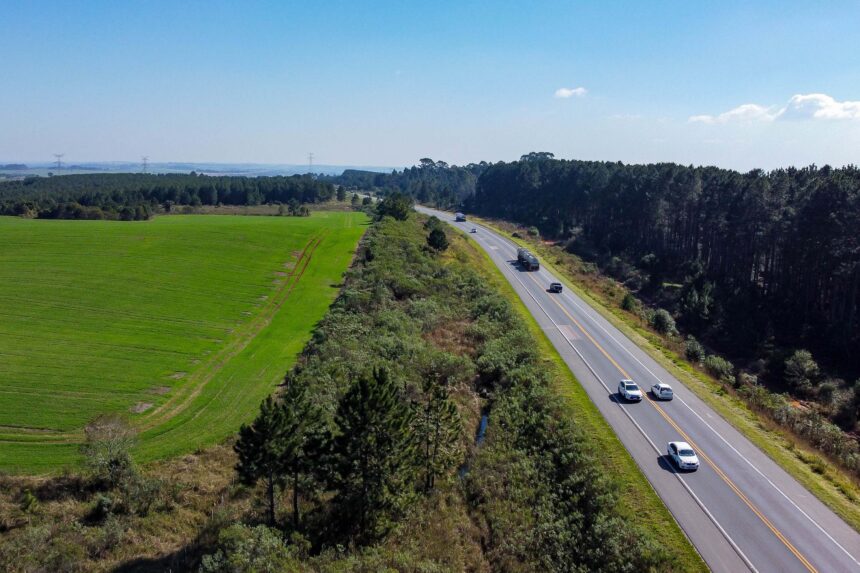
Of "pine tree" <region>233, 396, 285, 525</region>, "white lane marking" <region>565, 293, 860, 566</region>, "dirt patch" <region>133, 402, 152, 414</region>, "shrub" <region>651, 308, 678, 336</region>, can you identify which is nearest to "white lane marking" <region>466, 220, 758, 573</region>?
"white lane marking" <region>565, 293, 860, 566</region>

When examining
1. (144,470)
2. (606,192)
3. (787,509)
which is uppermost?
(606,192)

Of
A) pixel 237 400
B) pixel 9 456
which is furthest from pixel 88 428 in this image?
pixel 237 400

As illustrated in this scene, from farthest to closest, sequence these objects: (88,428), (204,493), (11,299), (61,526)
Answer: (11,299), (88,428), (204,493), (61,526)

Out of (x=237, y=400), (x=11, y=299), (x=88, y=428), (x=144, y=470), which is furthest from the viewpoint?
(x=11, y=299)

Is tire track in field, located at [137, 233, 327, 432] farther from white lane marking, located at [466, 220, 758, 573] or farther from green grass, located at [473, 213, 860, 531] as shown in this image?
green grass, located at [473, 213, 860, 531]

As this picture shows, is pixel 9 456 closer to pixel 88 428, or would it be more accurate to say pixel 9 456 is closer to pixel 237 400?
pixel 88 428
